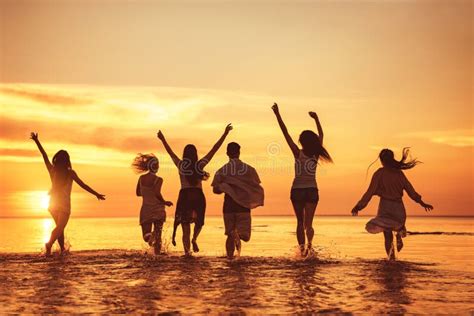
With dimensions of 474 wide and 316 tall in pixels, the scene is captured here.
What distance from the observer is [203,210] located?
1309 centimetres

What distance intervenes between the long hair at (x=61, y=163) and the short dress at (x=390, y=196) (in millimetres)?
6842

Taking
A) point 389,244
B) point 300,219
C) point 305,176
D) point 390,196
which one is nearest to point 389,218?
point 390,196

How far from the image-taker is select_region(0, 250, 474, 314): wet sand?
7086 mm

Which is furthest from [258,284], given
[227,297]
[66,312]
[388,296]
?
[66,312]

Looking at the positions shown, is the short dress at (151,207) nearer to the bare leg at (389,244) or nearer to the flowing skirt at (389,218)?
the flowing skirt at (389,218)

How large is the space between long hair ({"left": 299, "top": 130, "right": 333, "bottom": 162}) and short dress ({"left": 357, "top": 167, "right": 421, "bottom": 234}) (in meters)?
Answer: 1.14

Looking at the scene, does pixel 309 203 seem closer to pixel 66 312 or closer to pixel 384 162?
pixel 384 162

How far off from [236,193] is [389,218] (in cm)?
315

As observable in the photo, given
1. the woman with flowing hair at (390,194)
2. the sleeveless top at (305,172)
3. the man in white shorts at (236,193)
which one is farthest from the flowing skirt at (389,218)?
the man in white shorts at (236,193)

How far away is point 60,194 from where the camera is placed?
45.8ft

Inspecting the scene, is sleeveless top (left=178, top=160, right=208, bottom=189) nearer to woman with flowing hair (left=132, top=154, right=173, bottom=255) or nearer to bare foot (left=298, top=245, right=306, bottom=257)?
woman with flowing hair (left=132, top=154, right=173, bottom=255)

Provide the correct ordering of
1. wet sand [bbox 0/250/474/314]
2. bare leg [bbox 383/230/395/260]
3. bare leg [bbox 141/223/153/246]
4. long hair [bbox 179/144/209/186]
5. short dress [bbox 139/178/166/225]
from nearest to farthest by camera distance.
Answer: wet sand [bbox 0/250/474/314] < bare leg [bbox 383/230/395/260] < long hair [bbox 179/144/209/186] < short dress [bbox 139/178/166/225] < bare leg [bbox 141/223/153/246]

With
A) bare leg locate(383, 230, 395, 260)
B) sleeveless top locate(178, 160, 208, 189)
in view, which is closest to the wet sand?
bare leg locate(383, 230, 395, 260)

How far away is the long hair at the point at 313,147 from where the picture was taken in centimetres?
1206
